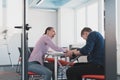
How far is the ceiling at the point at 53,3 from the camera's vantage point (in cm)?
933

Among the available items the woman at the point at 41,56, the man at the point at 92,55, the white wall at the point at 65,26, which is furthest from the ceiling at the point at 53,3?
the man at the point at 92,55

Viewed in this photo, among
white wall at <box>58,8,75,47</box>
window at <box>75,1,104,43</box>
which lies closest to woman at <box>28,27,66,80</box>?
window at <box>75,1,104,43</box>

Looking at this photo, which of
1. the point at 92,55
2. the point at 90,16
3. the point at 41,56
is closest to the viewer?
the point at 92,55

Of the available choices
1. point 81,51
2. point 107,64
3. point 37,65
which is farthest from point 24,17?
point 37,65

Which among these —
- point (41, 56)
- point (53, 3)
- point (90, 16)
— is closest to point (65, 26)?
point (53, 3)

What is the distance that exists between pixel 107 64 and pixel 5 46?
826 cm

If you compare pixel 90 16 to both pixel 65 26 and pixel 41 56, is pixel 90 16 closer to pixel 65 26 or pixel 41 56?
pixel 65 26

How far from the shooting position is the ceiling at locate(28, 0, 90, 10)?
933cm

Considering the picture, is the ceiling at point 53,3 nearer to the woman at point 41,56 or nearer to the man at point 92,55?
the woman at point 41,56

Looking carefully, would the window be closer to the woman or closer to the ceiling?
the ceiling

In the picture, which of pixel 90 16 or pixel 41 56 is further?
pixel 90 16

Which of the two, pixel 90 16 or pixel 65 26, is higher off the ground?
pixel 90 16

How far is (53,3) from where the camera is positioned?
972 cm

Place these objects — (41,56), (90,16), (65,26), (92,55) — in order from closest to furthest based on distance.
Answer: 1. (92,55)
2. (41,56)
3. (90,16)
4. (65,26)
